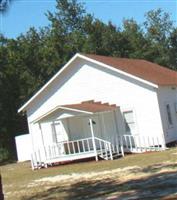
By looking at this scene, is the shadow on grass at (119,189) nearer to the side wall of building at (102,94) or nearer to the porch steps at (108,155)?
the porch steps at (108,155)

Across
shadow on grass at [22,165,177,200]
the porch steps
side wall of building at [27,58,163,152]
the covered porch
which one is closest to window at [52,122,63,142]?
the covered porch

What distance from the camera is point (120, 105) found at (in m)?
34.7

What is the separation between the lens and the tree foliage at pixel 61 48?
51.2m

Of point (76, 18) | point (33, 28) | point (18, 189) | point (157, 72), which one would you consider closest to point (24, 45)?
point (33, 28)

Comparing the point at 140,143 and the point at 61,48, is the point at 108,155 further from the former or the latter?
the point at 61,48

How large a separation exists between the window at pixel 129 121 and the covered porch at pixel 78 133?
0.57m

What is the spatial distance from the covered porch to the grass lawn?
5413mm

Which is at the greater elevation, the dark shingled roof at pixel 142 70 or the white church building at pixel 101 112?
the dark shingled roof at pixel 142 70

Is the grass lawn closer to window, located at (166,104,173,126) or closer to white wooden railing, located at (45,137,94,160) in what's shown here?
white wooden railing, located at (45,137,94,160)

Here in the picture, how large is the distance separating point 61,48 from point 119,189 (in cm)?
3971

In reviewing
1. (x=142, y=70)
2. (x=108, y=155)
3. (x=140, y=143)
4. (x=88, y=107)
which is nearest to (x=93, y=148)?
(x=108, y=155)

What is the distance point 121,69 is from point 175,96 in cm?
495

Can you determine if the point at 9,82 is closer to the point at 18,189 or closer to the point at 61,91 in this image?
→ the point at 61,91

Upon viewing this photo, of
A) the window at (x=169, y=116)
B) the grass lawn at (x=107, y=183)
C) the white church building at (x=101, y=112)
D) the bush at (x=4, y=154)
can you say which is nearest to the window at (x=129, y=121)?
the white church building at (x=101, y=112)
